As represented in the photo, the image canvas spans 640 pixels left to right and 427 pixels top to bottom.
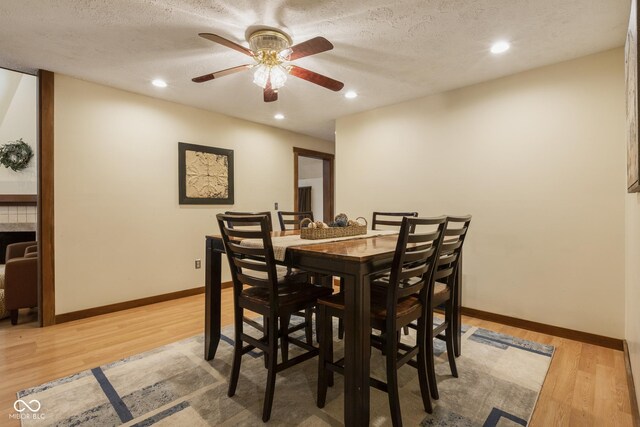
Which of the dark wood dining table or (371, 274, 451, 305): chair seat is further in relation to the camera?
(371, 274, 451, 305): chair seat

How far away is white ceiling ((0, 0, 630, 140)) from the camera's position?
193cm

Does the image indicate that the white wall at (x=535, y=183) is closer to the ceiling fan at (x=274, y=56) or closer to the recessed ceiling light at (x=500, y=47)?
the recessed ceiling light at (x=500, y=47)

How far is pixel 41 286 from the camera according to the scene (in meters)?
2.88

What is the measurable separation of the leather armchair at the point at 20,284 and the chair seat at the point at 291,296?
8.11 feet

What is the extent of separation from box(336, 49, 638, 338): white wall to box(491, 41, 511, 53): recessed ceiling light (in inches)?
23.1

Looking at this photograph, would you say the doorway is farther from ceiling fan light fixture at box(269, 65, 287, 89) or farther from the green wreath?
ceiling fan light fixture at box(269, 65, 287, 89)

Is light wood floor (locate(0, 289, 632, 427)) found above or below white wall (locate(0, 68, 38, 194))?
below

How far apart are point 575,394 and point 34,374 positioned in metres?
3.34

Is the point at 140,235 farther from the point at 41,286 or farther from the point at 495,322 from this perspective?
the point at 495,322

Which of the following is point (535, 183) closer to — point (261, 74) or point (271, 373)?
point (261, 74)

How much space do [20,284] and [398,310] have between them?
339 centimetres

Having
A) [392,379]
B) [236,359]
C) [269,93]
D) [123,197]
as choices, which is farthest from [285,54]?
[123,197]

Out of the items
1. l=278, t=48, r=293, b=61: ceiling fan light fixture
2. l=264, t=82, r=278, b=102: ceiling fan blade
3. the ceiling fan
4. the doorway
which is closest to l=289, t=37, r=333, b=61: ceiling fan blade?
the ceiling fan

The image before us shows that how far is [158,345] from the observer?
2498 mm
